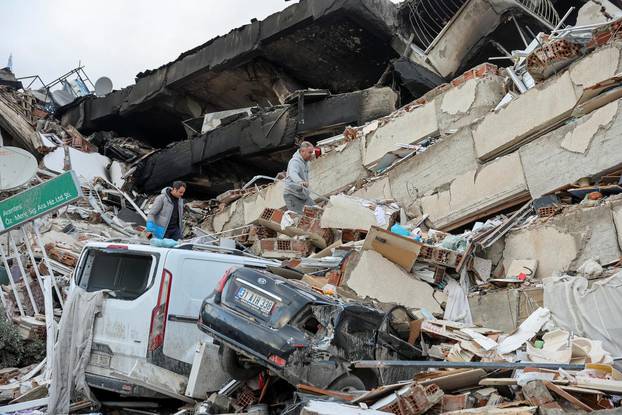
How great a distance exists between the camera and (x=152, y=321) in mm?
5949

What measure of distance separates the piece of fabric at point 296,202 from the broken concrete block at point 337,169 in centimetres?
217

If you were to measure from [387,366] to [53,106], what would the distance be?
25022mm

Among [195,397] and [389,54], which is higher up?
[389,54]

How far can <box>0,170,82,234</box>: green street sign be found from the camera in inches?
363

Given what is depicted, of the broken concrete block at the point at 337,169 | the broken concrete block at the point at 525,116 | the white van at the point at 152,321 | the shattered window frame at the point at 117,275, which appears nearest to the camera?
the white van at the point at 152,321

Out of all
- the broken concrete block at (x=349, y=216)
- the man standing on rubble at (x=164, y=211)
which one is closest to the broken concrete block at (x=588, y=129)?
the broken concrete block at (x=349, y=216)

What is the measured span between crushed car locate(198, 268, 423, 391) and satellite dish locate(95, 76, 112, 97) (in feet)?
75.7

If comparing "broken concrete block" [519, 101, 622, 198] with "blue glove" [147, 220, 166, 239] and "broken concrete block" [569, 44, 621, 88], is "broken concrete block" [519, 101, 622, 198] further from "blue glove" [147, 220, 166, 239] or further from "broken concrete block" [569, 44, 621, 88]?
"blue glove" [147, 220, 166, 239]

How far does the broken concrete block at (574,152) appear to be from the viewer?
26.2ft

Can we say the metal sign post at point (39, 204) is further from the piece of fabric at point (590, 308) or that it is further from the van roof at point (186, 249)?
the piece of fabric at point (590, 308)

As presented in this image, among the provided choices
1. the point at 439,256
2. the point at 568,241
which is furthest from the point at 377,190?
the point at 568,241

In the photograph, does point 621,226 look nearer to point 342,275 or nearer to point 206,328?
point 342,275

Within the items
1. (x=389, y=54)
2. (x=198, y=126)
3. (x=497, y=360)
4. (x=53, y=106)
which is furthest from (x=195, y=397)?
(x=53, y=106)

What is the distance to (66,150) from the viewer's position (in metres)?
20.0
